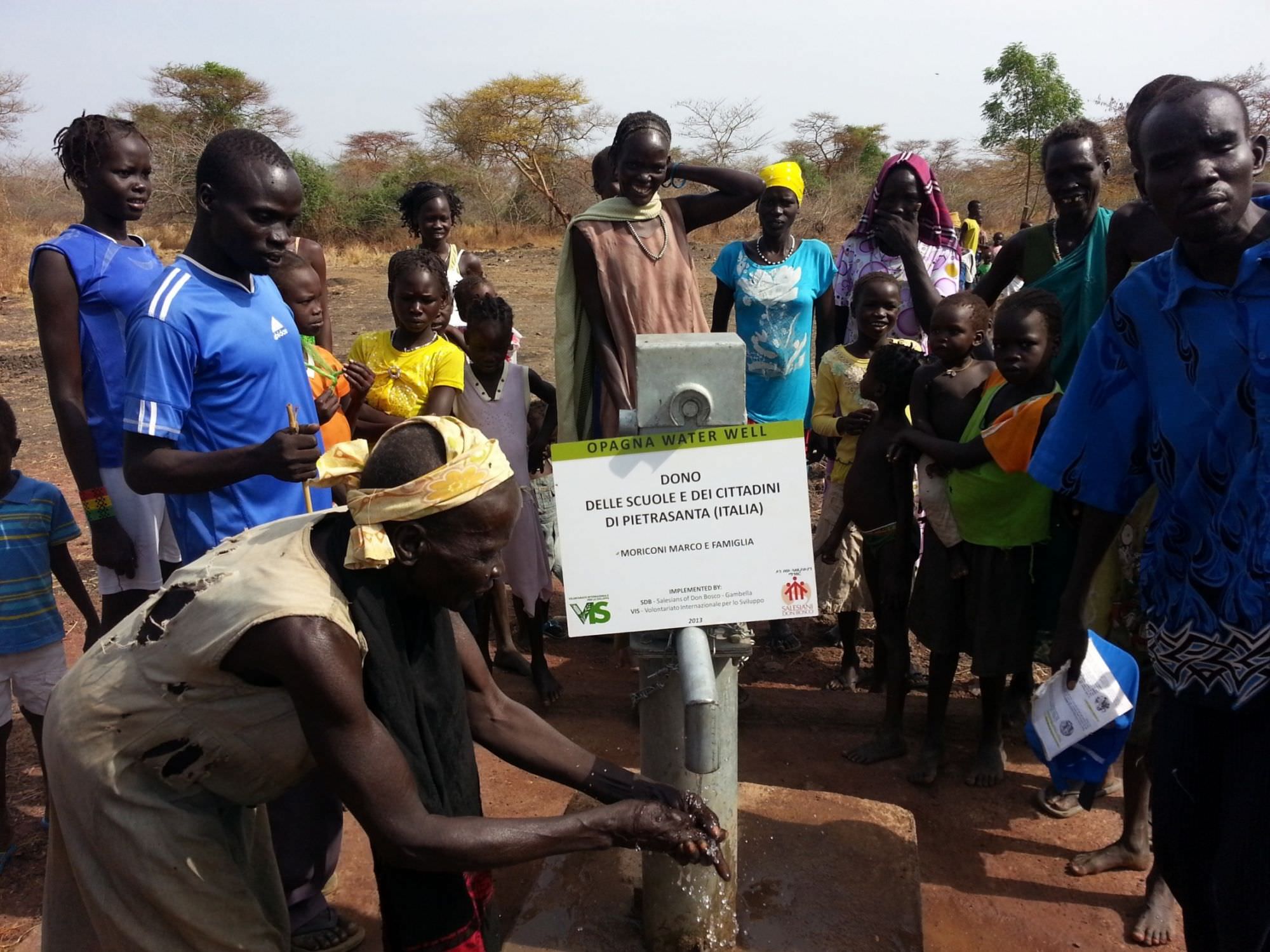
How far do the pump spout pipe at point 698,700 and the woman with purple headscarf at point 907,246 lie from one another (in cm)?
235

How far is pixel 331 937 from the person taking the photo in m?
2.46

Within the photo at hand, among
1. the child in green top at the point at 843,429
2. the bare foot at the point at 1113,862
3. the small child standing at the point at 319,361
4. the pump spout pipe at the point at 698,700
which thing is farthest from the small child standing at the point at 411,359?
the bare foot at the point at 1113,862

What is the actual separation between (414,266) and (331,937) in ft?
7.70

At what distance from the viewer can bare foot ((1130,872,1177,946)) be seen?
8.02ft

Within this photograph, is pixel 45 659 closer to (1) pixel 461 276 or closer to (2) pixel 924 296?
(1) pixel 461 276

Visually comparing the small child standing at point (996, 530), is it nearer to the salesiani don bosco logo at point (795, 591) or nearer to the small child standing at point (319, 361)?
the salesiani don bosco logo at point (795, 591)

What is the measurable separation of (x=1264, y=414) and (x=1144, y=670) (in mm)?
1273

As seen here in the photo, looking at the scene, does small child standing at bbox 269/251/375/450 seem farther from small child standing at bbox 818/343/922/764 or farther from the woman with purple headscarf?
the woman with purple headscarf

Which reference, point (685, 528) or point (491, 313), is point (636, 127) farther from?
point (685, 528)

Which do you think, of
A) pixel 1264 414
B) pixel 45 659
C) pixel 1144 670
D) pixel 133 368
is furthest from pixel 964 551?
pixel 45 659

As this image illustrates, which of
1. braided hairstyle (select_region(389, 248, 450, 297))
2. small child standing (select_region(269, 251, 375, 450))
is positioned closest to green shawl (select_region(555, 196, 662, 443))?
small child standing (select_region(269, 251, 375, 450))

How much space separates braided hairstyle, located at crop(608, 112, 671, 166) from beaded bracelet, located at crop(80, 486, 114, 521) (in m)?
1.75

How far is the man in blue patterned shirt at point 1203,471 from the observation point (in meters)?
1.62

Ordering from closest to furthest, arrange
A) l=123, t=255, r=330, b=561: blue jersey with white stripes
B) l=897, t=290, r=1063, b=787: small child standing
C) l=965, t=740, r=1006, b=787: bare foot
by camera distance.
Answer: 1. l=123, t=255, r=330, b=561: blue jersey with white stripes
2. l=897, t=290, r=1063, b=787: small child standing
3. l=965, t=740, r=1006, b=787: bare foot
